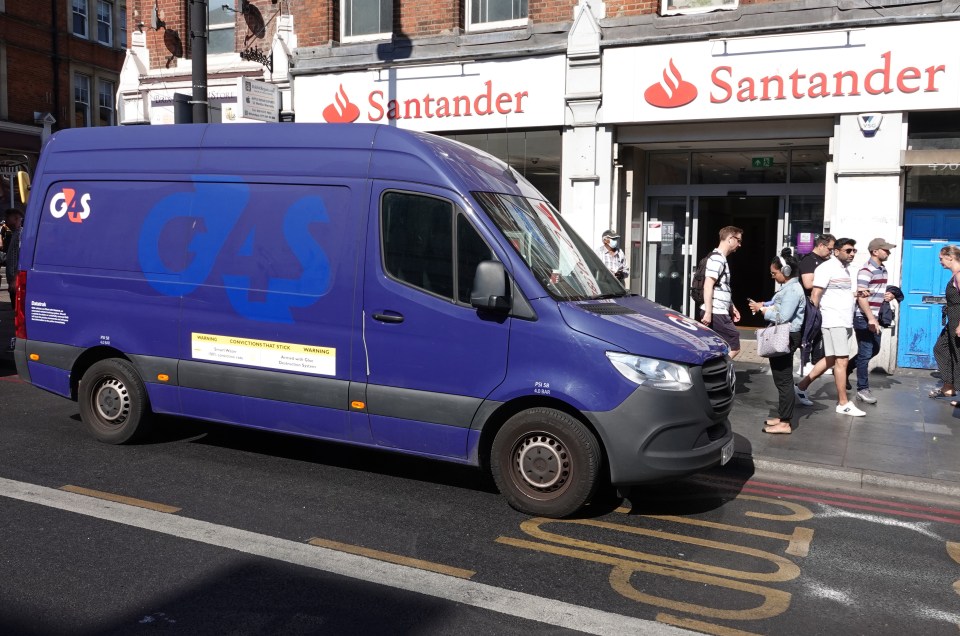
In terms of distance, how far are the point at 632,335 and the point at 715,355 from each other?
715 millimetres

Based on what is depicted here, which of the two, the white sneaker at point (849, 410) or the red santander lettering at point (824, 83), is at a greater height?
the red santander lettering at point (824, 83)

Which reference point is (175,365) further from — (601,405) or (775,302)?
(775,302)

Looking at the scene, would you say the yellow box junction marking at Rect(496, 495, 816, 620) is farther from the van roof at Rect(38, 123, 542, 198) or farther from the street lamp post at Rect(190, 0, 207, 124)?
the street lamp post at Rect(190, 0, 207, 124)

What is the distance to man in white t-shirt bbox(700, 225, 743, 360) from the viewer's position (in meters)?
8.73

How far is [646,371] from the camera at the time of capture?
5.25 meters

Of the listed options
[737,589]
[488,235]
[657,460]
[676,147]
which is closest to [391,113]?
[676,147]

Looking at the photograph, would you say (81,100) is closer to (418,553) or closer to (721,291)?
(721,291)

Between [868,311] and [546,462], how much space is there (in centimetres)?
573

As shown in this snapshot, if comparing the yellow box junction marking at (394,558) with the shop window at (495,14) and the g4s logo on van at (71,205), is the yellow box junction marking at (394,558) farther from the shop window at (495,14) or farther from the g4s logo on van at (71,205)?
the shop window at (495,14)

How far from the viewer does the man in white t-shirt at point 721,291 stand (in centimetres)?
873

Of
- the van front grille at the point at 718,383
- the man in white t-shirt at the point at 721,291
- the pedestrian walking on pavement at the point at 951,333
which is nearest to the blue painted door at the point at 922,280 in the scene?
the pedestrian walking on pavement at the point at 951,333

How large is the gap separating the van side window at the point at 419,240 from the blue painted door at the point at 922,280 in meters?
8.67

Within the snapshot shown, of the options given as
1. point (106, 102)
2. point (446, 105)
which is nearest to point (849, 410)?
point (446, 105)

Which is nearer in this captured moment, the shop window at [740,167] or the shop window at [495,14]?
the shop window at [740,167]
